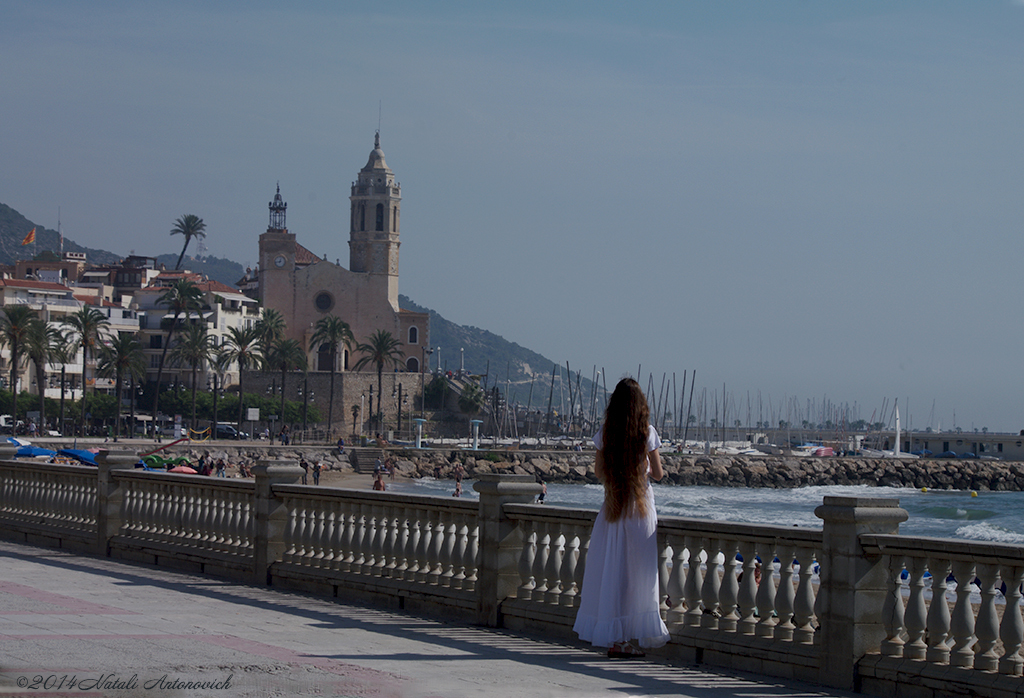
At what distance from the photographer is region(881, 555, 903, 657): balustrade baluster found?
7484 millimetres

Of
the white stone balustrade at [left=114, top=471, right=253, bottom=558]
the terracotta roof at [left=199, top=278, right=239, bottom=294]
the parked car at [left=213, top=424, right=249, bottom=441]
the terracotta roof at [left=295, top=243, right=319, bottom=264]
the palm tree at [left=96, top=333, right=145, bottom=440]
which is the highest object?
the terracotta roof at [left=295, top=243, right=319, bottom=264]

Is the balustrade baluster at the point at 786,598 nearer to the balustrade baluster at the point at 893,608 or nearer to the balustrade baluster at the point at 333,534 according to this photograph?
the balustrade baluster at the point at 893,608

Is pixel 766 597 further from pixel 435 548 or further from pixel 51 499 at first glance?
pixel 51 499

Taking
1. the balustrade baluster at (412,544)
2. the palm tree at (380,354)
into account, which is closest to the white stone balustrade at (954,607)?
the balustrade baluster at (412,544)

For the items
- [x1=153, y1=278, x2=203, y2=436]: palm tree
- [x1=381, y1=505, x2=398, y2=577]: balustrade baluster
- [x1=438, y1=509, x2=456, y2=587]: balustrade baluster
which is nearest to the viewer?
[x1=438, y1=509, x2=456, y2=587]: balustrade baluster

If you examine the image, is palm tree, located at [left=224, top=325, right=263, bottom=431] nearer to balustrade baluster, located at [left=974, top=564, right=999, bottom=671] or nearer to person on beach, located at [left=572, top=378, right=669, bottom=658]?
person on beach, located at [left=572, top=378, right=669, bottom=658]

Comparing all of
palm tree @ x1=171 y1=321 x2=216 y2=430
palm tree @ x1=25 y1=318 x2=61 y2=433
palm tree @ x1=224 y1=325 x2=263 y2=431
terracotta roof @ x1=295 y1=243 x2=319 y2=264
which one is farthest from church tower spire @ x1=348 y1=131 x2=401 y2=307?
palm tree @ x1=25 y1=318 x2=61 y2=433

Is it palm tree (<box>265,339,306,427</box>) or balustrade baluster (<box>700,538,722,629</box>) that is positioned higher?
palm tree (<box>265,339,306,427</box>)

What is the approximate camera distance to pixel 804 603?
790 centimetres

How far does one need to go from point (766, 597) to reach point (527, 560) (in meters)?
Result: 2.44

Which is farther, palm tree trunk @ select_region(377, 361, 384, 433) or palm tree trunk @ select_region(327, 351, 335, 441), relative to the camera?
palm tree trunk @ select_region(377, 361, 384, 433)

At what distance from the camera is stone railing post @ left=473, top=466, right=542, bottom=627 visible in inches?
392

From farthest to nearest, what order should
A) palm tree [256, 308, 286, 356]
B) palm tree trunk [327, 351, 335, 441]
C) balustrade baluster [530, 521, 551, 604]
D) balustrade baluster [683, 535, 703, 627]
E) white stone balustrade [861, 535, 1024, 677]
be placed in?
palm tree [256, 308, 286, 356], palm tree trunk [327, 351, 335, 441], balustrade baluster [530, 521, 551, 604], balustrade baluster [683, 535, 703, 627], white stone balustrade [861, 535, 1024, 677]

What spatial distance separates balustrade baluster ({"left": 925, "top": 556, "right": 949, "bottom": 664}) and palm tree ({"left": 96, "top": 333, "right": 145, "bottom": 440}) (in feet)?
276
